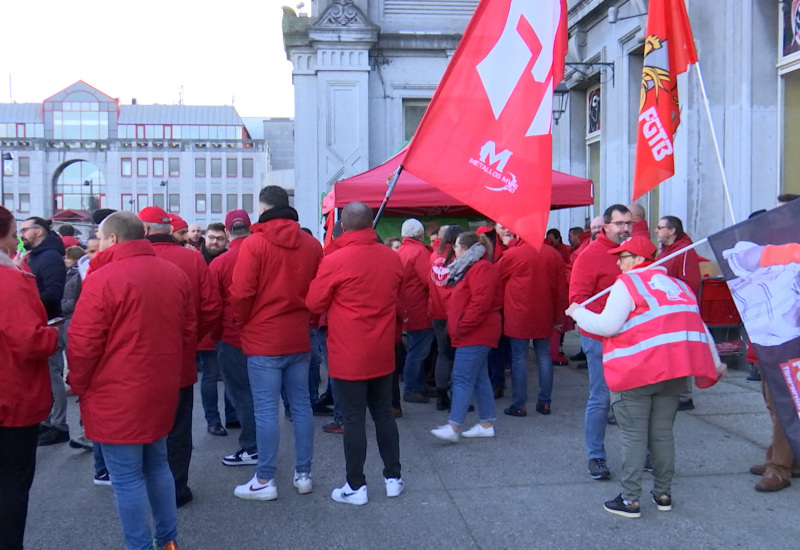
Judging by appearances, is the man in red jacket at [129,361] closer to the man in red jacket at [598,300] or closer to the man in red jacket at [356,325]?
the man in red jacket at [356,325]

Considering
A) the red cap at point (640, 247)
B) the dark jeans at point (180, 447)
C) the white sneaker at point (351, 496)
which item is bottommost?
the white sneaker at point (351, 496)

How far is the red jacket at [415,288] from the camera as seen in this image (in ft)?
24.0

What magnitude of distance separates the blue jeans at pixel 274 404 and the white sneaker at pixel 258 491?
0.05 m

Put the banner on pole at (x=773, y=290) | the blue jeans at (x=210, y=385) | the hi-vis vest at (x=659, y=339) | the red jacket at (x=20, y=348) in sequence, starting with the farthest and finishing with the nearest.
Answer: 1. the blue jeans at (x=210, y=385)
2. the hi-vis vest at (x=659, y=339)
3. the banner on pole at (x=773, y=290)
4. the red jacket at (x=20, y=348)

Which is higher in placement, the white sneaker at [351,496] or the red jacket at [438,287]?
the red jacket at [438,287]

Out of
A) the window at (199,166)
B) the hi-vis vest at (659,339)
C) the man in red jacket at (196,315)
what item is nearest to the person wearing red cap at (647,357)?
the hi-vis vest at (659,339)

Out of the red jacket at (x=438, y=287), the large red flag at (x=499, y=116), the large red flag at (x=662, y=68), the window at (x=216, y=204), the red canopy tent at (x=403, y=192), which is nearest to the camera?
the large red flag at (x=499, y=116)

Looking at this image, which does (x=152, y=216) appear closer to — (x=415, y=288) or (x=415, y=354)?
(x=415, y=288)

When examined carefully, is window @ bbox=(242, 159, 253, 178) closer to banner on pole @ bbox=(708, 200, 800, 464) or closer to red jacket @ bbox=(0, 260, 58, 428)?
red jacket @ bbox=(0, 260, 58, 428)

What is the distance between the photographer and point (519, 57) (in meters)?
4.48

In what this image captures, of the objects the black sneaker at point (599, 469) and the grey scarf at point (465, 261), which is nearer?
the black sneaker at point (599, 469)

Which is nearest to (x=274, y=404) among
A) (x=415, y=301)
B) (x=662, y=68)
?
(x=415, y=301)

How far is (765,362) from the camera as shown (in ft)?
12.6

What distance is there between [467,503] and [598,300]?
1661mm
